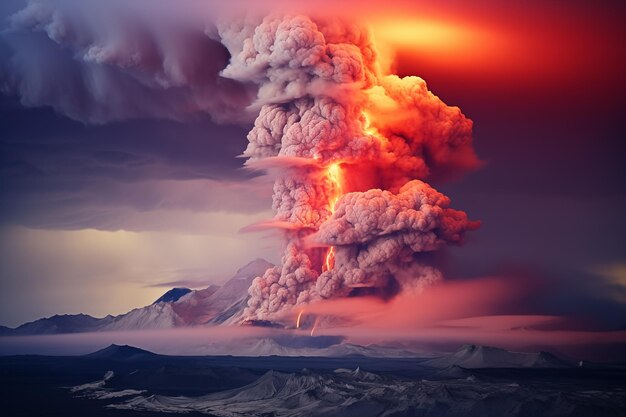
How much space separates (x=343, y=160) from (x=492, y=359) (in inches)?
493

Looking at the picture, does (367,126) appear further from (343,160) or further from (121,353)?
(121,353)

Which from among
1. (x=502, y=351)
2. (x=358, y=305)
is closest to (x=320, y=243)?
(x=358, y=305)

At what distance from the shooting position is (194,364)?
4212cm

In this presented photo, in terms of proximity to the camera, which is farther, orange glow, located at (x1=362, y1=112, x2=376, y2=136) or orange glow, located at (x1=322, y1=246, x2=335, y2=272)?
orange glow, located at (x1=322, y1=246, x2=335, y2=272)

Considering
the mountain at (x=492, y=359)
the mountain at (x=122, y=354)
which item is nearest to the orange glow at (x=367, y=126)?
the mountain at (x=492, y=359)

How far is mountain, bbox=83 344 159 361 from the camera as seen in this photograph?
44125 mm

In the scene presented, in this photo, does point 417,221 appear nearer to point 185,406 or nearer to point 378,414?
point 378,414

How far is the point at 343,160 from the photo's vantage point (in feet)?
111

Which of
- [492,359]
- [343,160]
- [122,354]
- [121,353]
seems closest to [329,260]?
[343,160]

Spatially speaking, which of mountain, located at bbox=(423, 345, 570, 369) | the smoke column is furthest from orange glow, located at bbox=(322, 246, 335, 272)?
mountain, located at bbox=(423, 345, 570, 369)

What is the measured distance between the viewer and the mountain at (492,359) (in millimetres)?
39375

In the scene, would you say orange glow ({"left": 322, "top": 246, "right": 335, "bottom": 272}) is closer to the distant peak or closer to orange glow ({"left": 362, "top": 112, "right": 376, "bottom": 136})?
orange glow ({"left": 362, "top": 112, "right": 376, "bottom": 136})

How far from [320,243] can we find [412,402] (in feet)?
23.0

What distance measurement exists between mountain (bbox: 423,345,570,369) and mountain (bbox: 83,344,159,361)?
12.7 meters
